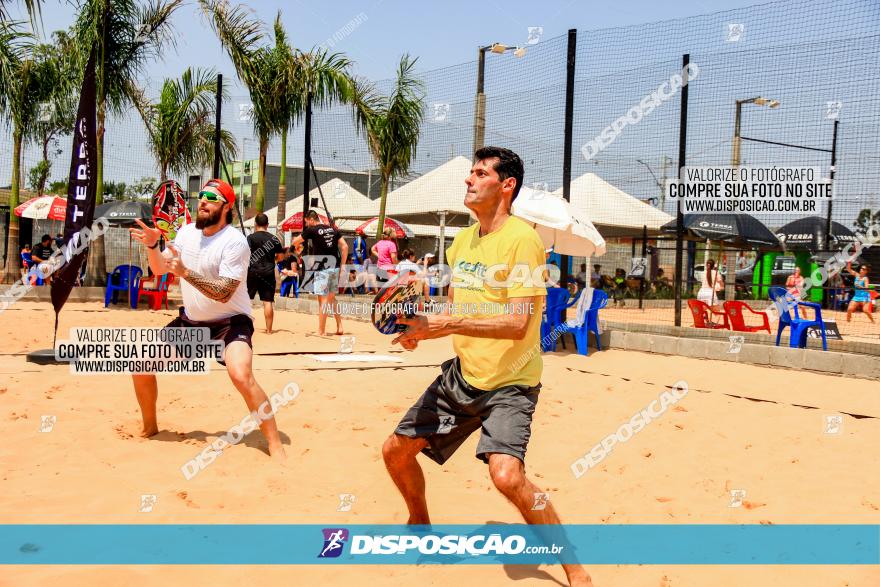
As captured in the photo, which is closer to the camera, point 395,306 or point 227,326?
point 395,306

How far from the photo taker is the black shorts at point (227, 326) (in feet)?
15.3

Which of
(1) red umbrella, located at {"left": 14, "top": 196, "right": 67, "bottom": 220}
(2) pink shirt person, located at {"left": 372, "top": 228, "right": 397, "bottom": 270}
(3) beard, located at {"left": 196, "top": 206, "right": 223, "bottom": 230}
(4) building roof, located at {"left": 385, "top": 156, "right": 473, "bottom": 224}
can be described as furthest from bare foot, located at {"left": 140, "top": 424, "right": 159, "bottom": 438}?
(1) red umbrella, located at {"left": 14, "top": 196, "right": 67, "bottom": 220}

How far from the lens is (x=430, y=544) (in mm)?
3402

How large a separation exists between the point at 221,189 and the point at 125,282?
9629 millimetres

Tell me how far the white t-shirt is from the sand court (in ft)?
2.85

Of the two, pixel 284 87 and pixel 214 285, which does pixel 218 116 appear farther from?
pixel 214 285

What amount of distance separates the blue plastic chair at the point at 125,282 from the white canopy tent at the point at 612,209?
8.69 metres

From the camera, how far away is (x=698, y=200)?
11.6 m

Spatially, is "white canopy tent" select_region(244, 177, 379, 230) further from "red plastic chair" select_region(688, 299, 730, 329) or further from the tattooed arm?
the tattooed arm

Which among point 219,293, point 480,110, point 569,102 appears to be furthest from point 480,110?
point 219,293

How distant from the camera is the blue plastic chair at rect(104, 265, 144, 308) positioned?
42.8 feet
